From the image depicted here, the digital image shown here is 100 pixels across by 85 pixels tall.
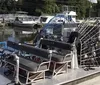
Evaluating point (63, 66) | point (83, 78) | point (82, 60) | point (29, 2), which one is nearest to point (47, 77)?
point (63, 66)

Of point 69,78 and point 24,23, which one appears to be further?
point 24,23

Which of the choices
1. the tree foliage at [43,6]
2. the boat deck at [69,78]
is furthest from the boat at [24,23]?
the boat deck at [69,78]

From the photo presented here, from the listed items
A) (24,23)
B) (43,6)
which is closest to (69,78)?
(24,23)

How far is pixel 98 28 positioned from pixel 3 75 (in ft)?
9.78

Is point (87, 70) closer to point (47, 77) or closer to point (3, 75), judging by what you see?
point (47, 77)

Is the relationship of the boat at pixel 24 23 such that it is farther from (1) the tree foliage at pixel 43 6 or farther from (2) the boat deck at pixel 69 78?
(2) the boat deck at pixel 69 78

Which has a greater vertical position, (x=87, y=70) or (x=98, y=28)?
(x=98, y=28)

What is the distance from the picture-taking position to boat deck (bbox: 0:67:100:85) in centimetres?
503

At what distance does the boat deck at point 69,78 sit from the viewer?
5.03 m

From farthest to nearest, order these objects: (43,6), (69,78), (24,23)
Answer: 1. (43,6)
2. (24,23)
3. (69,78)

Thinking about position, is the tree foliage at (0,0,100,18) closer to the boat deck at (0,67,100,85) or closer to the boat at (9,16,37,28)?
the boat at (9,16,37,28)

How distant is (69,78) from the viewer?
5.36 meters

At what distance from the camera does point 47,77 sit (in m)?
5.35

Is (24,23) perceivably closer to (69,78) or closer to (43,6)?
(43,6)
